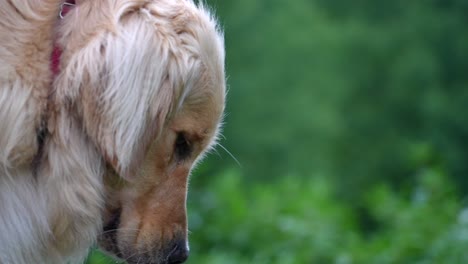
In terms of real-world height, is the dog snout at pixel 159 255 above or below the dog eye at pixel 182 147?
below

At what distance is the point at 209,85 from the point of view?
171 inches

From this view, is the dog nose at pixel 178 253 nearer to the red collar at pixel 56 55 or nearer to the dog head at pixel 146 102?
the dog head at pixel 146 102

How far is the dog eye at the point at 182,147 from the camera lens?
4.37 m

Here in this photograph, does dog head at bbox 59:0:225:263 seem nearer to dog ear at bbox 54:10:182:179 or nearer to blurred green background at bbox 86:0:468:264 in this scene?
dog ear at bbox 54:10:182:179

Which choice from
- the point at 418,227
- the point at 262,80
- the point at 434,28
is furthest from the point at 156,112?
the point at 434,28

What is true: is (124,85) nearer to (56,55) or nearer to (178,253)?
(56,55)

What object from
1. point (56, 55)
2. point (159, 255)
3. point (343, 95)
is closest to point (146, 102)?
point (56, 55)

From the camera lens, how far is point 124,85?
13.1ft

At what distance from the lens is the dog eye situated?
4367 millimetres

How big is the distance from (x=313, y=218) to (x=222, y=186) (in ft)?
3.11

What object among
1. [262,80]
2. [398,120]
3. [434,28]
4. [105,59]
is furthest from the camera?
[398,120]

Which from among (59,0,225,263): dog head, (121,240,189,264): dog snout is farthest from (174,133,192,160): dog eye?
(121,240,189,264): dog snout

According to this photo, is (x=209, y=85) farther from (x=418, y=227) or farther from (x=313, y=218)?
(x=313, y=218)

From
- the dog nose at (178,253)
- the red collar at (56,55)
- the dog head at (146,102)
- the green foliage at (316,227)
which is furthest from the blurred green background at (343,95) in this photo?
the red collar at (56,55)
